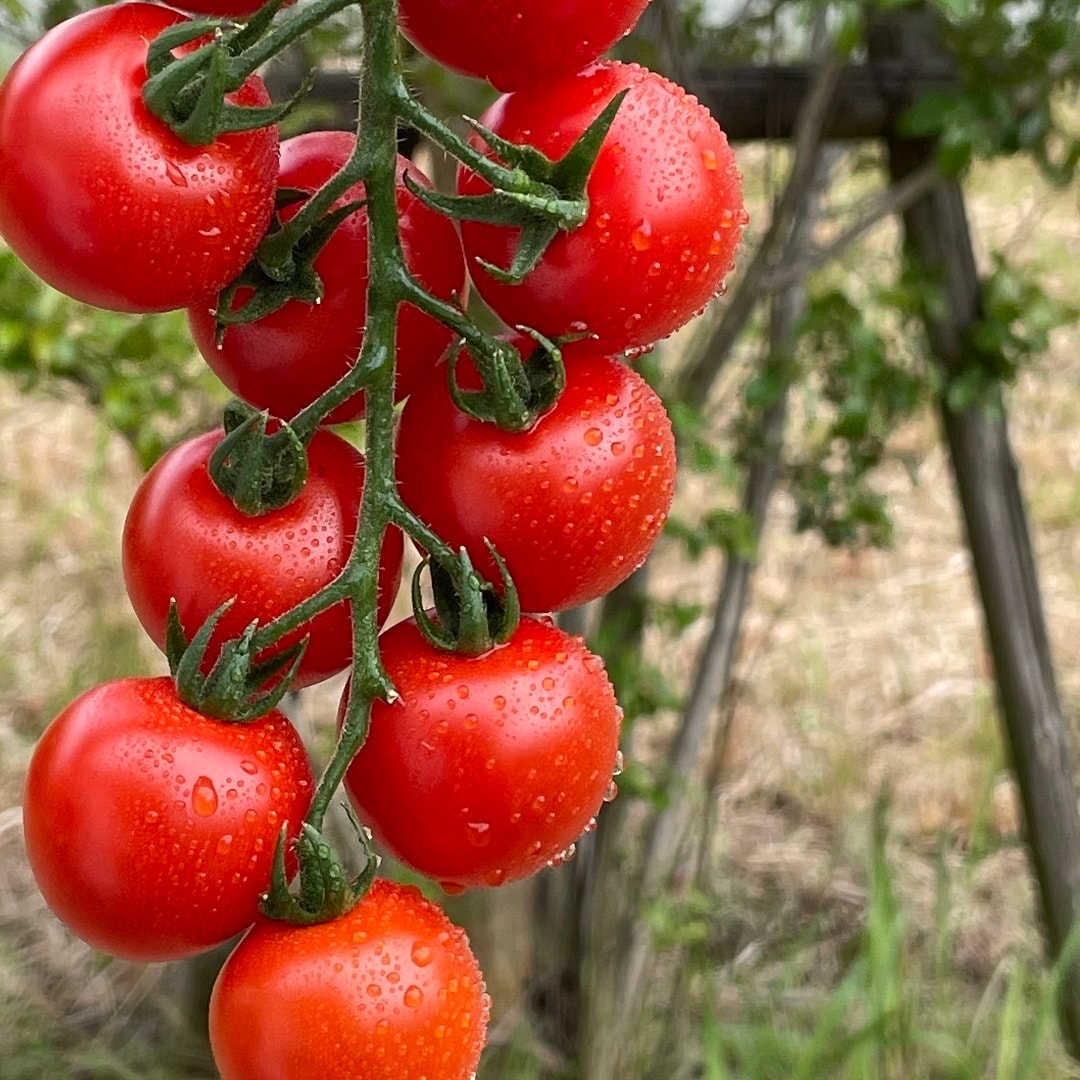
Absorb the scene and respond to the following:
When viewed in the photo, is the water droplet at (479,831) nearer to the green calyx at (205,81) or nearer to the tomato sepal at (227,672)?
the tomato sepal at (227,672)

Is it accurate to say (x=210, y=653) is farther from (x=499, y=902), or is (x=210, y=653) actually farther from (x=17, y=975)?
(x=17, y=975)

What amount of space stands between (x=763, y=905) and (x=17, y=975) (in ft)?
3.45

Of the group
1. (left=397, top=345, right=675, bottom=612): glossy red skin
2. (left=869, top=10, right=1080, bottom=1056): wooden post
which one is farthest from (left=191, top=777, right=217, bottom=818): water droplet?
(left=869, top=10, right=1080, bottom=1056): wooden post

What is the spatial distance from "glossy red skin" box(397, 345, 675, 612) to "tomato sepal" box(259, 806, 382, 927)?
0.10 metres

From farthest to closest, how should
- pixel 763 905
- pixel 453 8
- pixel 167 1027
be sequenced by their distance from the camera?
pixel 763 905
pixel 167 1027
pixel 453 8

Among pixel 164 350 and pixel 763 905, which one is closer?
pixel 164 350

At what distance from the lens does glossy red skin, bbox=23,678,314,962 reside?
40 centimetres

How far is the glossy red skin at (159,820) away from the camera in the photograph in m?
0.40

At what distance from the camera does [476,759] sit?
1.39ft

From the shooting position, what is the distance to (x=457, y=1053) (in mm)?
416

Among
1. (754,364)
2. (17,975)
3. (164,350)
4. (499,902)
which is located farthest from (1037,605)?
(17,975)

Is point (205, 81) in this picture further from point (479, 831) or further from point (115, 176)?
point (479, 831)

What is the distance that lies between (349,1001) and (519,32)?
30 cm

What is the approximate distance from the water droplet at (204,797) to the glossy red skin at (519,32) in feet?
0.79
